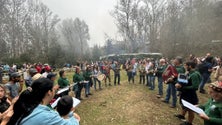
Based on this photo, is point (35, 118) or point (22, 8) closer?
point (35, 118)

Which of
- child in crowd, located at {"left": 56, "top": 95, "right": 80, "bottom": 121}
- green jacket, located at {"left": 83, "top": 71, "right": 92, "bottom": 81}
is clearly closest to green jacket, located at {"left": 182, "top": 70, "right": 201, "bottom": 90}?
child in crowd, located at {"left": 56, "top": 95, "right": 80, "bottom": 121}

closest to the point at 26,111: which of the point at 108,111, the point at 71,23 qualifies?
the point at 108,111

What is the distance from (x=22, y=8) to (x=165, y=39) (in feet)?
80.7

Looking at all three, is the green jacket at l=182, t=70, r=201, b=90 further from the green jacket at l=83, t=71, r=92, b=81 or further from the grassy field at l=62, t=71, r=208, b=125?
the green jacket at l=83, t=71, r=92, b=81

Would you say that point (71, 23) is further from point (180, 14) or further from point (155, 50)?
point (180, 14)

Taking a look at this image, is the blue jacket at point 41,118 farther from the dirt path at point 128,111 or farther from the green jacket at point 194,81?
the dirt path at point 128,111

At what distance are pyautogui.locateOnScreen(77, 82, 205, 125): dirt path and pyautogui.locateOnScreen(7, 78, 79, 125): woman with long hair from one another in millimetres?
5374

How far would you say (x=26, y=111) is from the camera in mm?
2094

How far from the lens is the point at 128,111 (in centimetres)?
827

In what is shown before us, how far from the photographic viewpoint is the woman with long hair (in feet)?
6.25

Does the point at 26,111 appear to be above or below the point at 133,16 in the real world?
below

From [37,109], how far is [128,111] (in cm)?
663

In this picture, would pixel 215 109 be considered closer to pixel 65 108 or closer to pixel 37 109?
pixel 65 108

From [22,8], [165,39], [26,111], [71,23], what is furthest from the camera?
[71,23]
